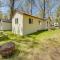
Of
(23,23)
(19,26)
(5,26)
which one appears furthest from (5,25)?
(23,23)

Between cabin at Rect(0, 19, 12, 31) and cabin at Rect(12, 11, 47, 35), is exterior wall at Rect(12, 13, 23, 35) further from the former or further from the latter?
cabin at Rect(0, 19, 12, 31)

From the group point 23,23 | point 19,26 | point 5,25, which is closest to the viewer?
point 23,23

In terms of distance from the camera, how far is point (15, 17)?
22.2m

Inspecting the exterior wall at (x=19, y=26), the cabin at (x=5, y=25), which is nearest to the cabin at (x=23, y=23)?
the exterior wall at (x=19, y=26)

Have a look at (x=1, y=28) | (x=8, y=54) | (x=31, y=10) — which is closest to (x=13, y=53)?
(x=8, y=54)

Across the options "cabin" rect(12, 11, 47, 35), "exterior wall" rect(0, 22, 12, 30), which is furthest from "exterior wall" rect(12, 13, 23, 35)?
"exterior wall" rect(0, 22, 12, 30)

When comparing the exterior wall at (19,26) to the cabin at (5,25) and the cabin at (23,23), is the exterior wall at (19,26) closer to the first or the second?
the cabin at (23,23)

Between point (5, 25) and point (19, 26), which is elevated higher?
point (5, 25)

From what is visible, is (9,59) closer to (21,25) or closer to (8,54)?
(8,54)

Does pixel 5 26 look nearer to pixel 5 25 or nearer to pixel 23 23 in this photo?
pixel 5 25

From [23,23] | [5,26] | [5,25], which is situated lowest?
[5,26]

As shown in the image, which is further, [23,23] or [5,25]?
[5,25]

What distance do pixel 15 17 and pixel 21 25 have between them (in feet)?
7.98

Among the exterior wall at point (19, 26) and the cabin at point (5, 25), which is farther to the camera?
the cabin at point (5, 25)
